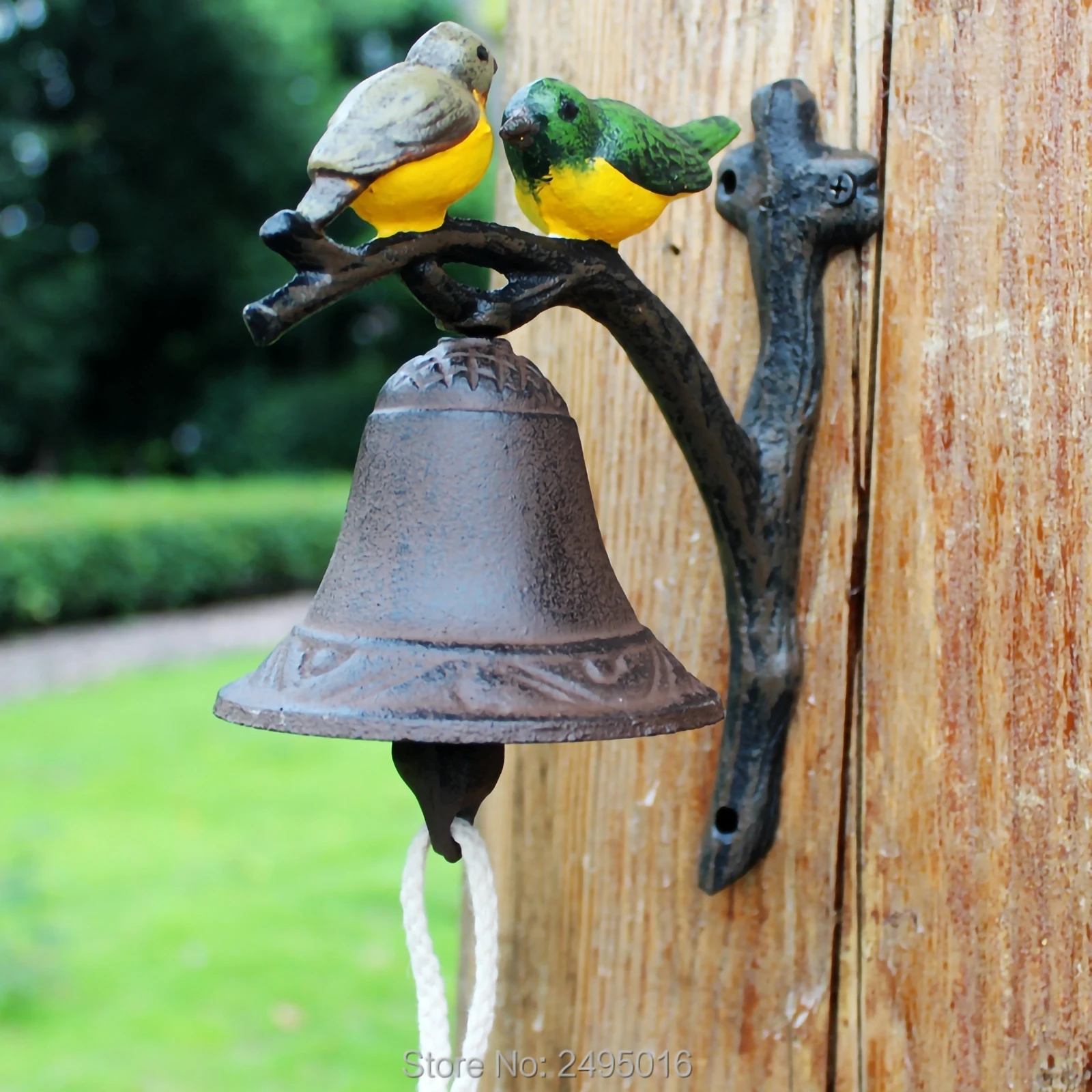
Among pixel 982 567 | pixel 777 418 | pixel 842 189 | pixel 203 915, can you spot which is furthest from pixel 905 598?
pixel 203 915

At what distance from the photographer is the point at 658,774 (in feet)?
3.71

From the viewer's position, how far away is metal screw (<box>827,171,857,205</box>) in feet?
3.33

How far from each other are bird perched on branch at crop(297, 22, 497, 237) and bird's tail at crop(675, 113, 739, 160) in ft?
0.68

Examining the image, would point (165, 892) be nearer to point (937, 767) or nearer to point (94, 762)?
point (94, 762)

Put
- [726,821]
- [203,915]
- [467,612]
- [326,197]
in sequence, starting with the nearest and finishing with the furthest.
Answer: [326,197] → [467,612] → [726,821] → [203,915]

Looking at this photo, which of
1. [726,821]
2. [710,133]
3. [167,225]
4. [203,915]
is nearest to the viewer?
[710,133]

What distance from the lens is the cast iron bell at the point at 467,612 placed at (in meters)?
0.76

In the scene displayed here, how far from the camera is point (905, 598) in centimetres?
101

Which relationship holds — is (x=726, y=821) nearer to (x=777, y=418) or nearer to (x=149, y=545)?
(x=777, y=418)

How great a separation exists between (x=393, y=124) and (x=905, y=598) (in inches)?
22.5

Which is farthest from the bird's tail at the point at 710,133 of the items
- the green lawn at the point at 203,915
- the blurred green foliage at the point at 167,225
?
the blurred green foliage at the point at 167,225

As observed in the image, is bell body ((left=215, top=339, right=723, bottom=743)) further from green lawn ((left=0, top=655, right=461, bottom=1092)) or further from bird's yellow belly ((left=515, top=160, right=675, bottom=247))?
green lawn ((left=0, top=655, right=461, bottom=1092))

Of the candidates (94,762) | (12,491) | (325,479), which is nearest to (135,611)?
(12,491)

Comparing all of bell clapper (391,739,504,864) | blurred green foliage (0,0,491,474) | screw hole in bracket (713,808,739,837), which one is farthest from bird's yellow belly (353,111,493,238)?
blurred green foliage (0,0,491,474)
